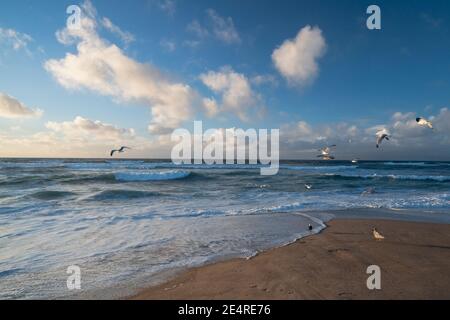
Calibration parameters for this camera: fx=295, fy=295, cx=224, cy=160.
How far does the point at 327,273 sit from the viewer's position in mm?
5086

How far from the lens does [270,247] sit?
6.86 meters

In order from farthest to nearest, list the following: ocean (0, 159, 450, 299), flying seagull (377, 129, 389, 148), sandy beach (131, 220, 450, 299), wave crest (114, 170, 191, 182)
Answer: wave crest (114, 170, 191, 182) < flying seagull (377, 129, 389, 148) < ocean (0, 159, 450, 299) < sandy beach (131, 220, 450, 299)

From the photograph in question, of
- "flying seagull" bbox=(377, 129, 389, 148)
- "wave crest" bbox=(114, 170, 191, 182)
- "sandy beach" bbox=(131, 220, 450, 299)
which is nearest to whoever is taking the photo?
"sandy beach" bbox=(131, 220, 450, 299)

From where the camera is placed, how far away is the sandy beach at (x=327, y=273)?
4363mm

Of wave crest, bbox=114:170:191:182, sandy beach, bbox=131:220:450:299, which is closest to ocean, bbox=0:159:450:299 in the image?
sandy beach, bbox=131:220:450:299

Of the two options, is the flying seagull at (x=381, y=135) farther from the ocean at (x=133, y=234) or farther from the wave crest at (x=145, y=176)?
the wave crest at (x=145, y=176)

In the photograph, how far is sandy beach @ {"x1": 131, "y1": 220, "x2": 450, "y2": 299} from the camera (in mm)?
4363

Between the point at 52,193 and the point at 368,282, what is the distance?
1771 cm

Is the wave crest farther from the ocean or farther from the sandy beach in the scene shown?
the sandy beach

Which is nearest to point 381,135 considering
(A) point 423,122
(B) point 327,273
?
(A) point 423,122

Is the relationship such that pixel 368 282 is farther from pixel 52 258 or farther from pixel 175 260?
pixel 52 258
